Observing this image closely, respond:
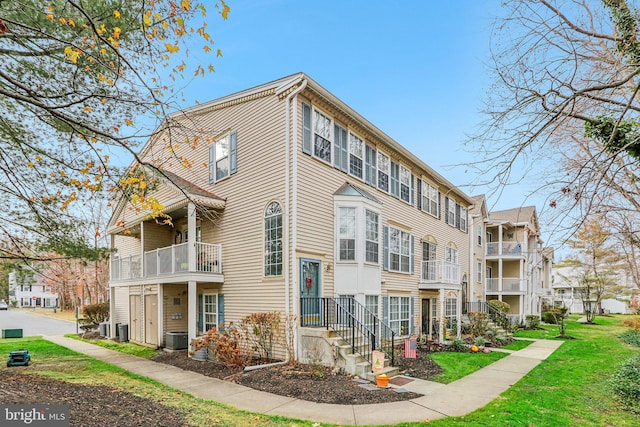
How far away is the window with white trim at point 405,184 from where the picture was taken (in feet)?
57.2

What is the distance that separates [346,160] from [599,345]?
14.6 m

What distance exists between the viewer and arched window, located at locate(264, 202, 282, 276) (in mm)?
11492

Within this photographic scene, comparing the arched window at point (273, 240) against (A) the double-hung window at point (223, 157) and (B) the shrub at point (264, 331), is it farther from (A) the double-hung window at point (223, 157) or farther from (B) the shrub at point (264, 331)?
(A) the double-hung window at point (223, 157)

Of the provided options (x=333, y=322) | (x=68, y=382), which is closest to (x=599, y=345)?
(x=333, y=322)

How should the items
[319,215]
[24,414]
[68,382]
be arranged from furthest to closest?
[319,215], [68,382], [24,414]

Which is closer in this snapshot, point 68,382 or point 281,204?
point 68,382

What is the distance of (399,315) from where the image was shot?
16.1 metres

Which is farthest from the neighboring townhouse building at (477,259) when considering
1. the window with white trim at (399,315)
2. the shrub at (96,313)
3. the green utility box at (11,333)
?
the green utility box at (11,333)

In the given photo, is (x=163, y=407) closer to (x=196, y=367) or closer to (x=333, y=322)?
(x=196, y=367)

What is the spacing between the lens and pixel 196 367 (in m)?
11.5

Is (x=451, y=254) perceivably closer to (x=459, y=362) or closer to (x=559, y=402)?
(x=459, y=362)

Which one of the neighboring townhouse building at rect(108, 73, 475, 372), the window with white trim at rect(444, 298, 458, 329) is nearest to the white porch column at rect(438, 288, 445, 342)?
the neighboring townhouse building at rect(108, 73, 475, 372)

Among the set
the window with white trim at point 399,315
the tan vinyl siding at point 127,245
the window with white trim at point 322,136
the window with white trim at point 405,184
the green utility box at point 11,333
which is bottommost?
the green utility box at point 11,333

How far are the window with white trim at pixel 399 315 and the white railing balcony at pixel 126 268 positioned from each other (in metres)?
10.7
